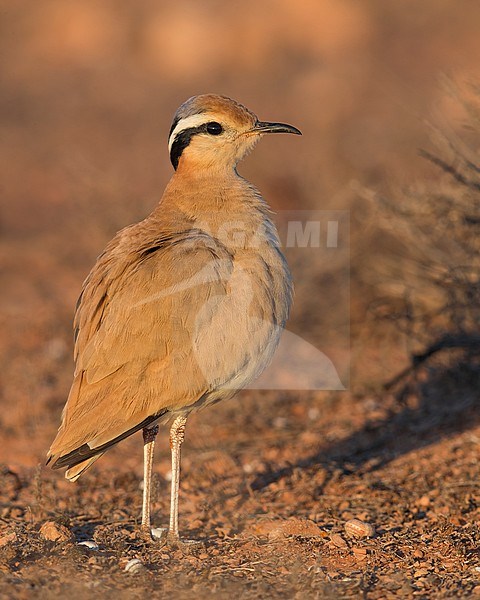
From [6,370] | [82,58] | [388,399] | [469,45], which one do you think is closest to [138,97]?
[82,58]

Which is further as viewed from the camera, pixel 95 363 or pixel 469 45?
pixel 469 45

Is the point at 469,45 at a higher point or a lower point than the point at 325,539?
higher

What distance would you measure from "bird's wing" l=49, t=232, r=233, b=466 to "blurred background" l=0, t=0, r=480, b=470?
1.96 metres

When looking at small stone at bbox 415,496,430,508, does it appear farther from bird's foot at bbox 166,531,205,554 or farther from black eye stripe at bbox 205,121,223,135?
black eye stripe at bbox 205,121,223,135

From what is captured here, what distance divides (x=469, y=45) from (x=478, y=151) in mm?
15050

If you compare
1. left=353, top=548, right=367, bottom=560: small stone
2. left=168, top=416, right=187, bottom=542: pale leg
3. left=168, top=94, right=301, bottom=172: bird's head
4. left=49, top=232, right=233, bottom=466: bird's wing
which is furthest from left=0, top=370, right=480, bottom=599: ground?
left=168, top=94, right=301, bottom=172: bird's head

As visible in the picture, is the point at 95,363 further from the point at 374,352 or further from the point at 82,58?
the point at 82,58

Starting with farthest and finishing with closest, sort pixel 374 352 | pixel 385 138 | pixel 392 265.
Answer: pixel 385 138
pixel 374 352
pixel 392 265

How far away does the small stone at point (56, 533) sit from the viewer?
4.58 meters

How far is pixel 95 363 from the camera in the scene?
459cm

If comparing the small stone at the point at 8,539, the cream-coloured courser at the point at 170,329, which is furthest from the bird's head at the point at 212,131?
the small stone at the point at 8,539

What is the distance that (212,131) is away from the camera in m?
5.23

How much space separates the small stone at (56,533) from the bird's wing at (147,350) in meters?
0.44

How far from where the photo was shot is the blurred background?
8.12 meters
